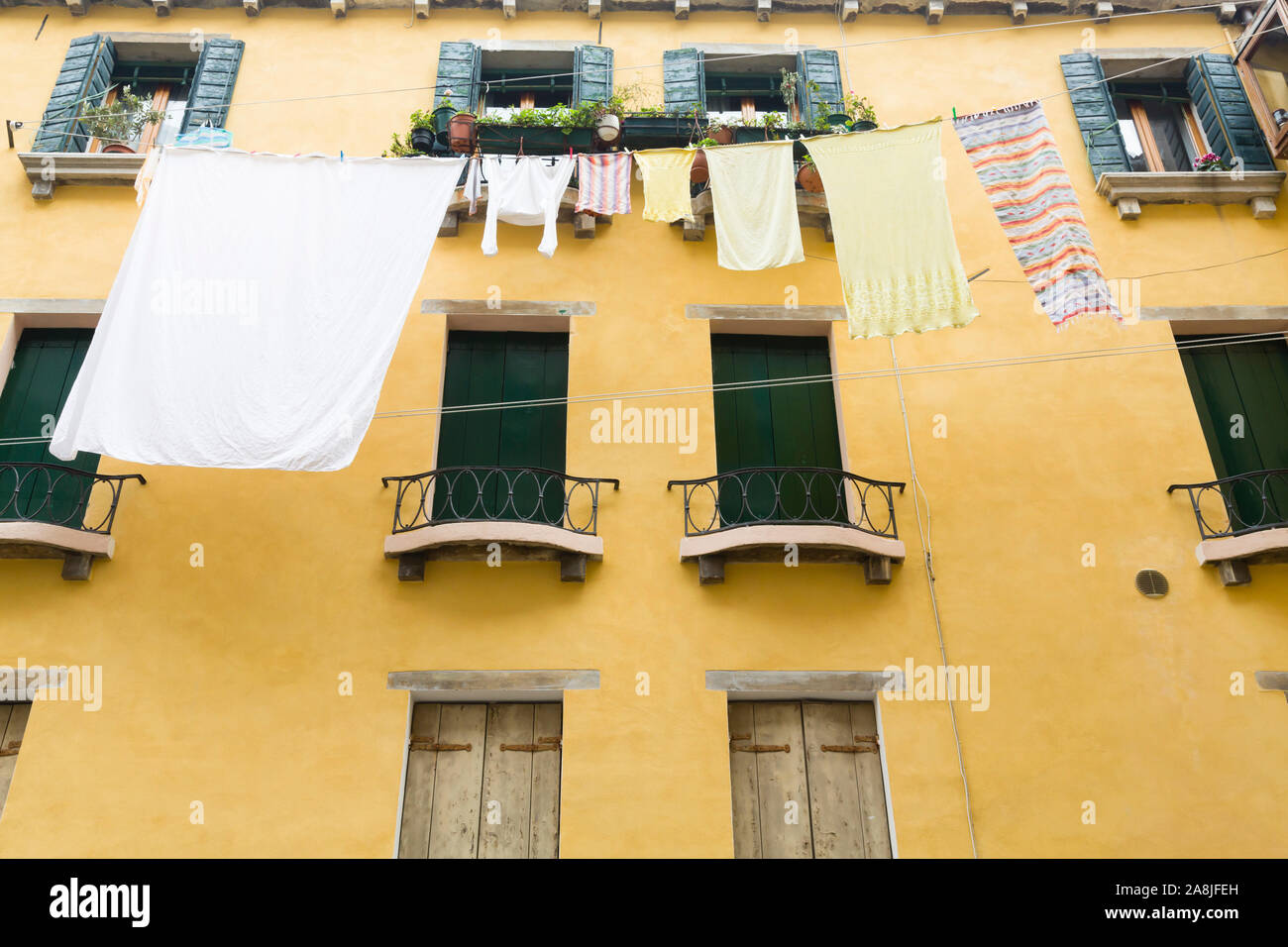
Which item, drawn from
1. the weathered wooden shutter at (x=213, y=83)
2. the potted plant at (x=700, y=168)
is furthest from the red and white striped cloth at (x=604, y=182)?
the weathered wooden shutter at (x=213, y=83)

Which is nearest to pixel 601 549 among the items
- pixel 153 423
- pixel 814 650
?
pixel 814 650

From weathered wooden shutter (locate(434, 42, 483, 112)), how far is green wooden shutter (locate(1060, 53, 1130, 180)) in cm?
680

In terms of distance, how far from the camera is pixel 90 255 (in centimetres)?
905

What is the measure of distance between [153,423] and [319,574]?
→ 177cm

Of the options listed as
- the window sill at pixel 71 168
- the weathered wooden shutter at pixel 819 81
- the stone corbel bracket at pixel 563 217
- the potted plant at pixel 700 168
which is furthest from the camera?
the weathered wooden shutter at pixel 819 81

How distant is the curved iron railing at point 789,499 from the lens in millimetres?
7938

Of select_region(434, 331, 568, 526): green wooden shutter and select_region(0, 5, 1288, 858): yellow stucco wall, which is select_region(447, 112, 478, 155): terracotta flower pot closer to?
select_region(0, 5, 1288, 858): yellow stucco wall

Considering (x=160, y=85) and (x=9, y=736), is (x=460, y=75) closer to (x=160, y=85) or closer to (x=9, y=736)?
(x=160, y=85)

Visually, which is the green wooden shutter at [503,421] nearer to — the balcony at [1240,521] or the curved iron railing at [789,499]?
the curved iron railing at [789,499]

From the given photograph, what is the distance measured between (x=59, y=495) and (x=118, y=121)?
4.40m

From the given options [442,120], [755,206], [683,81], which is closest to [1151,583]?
[755,206]

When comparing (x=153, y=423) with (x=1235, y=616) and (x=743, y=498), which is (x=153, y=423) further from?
(x=1235, y=616)

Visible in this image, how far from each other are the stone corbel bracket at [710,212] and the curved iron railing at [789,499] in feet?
8.78

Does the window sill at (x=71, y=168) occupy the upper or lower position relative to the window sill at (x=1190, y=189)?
upper
